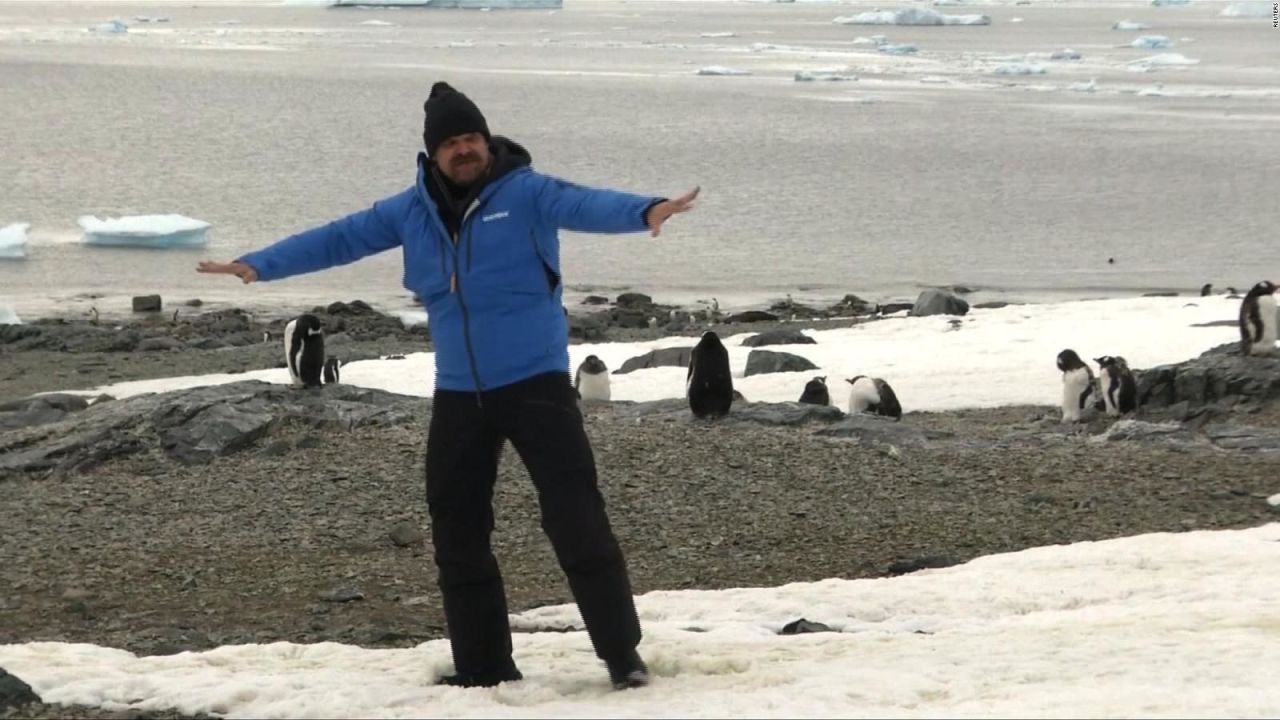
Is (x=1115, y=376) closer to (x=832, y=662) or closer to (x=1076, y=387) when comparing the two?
(x=1076, y=387)

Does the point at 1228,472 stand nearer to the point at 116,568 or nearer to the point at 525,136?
the point at 116,568

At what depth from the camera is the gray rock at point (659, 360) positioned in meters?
18.0

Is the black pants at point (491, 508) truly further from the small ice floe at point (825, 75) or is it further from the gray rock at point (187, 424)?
the small ice floe at point (825, 75)

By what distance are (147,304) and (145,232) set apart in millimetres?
7893

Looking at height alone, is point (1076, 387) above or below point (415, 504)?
below

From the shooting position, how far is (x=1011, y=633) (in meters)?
5.88

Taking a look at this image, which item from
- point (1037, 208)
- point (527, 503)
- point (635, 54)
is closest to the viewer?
point (527, 503)

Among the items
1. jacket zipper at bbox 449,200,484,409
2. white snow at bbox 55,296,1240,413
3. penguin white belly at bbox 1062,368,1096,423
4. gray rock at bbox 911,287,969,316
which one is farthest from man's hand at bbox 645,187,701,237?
gray rock at bbox 911,287,969,316

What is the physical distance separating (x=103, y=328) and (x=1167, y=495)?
18.3 metres

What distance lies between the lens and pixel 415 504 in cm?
891

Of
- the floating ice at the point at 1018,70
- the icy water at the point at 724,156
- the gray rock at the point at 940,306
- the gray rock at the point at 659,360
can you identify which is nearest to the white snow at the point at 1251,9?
the icy water at the point at 724,156

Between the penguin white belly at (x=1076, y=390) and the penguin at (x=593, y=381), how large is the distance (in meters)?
3.79

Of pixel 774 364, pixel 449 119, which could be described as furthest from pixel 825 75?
pixel 449 119

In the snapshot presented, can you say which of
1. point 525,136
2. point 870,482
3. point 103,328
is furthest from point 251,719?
point 525,136
